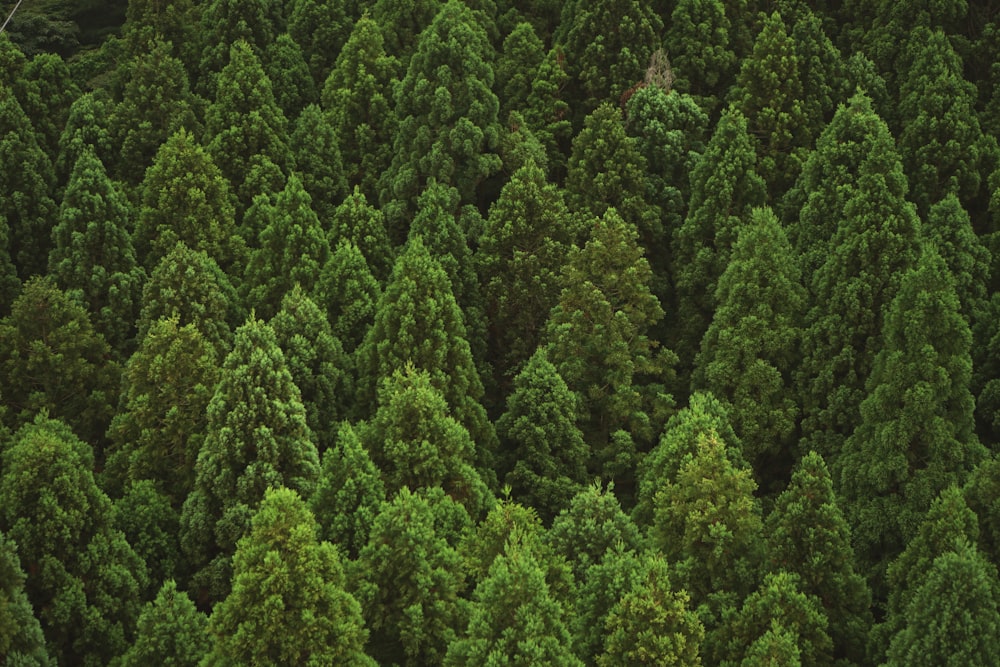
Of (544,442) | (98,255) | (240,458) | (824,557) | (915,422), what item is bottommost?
(240,458)

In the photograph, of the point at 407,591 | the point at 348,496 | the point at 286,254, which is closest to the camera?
the point at 407,591

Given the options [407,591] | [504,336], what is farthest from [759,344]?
[407,591]

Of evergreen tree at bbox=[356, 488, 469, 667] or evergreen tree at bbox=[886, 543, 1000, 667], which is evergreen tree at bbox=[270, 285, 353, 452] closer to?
evergreen tree at bbox=[356, 488, 469, 667]

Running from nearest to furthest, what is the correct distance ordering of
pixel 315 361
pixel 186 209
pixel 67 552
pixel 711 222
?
1. pixel 67 552
2. pixel 315 361
3. pixel 711 222
4. pixel 186 209

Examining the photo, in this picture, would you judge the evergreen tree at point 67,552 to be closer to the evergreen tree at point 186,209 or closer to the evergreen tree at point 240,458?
the evergreen tree at point 240,458

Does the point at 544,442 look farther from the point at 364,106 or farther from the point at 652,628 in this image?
the point at 364,106

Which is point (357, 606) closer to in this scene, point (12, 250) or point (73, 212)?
point (73, 212)
